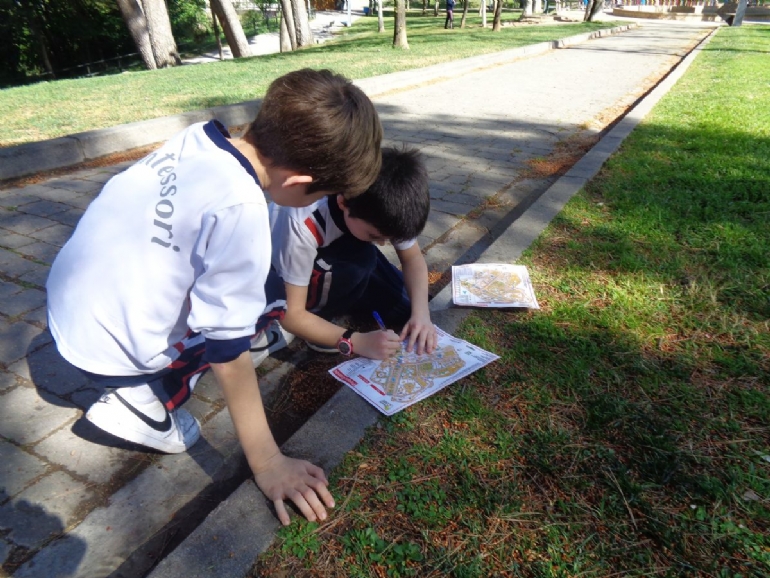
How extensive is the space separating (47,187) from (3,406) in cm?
293

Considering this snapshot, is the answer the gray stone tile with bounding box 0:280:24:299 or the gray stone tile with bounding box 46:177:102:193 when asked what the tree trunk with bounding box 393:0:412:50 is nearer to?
the gray stone tile with bounding box 46:177:102:193

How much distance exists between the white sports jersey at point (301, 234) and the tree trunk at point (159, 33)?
15326mm

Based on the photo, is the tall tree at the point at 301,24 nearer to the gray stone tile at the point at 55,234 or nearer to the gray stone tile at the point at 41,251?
the gray stone tile at the point at 55,234

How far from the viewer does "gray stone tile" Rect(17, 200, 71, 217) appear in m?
3.90

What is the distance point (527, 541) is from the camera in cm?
149

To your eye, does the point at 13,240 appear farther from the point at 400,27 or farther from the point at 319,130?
the point at 400,27

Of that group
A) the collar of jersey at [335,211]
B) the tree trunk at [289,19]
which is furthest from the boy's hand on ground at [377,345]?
the tree trunk at [289,19]

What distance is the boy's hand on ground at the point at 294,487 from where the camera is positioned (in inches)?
61.6

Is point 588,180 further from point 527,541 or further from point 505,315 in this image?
point 527,541

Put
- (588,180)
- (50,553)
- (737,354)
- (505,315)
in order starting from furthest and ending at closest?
1. (588,180)
2. (505,315)
3. (737,354)
4. (50,553)

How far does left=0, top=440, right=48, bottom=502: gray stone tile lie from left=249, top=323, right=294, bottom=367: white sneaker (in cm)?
85

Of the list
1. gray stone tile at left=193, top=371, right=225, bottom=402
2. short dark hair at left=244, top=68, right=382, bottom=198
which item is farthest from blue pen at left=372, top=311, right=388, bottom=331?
short dark hair at left=244, top=68, right=382, bottom=198

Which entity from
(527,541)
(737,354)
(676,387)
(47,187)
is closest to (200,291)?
(527,541)

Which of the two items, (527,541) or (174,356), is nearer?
(527,541)
